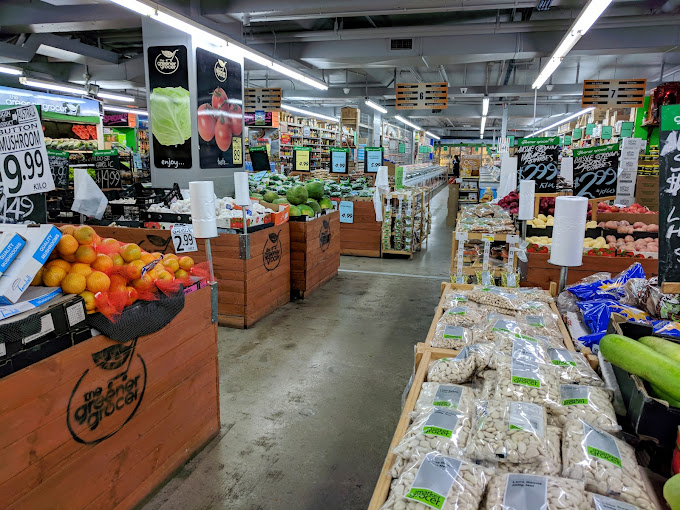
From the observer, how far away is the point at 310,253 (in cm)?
627

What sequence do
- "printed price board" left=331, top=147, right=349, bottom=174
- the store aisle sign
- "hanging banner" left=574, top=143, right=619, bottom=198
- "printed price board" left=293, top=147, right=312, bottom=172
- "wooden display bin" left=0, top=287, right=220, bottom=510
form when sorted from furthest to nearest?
"printed price board" left=293, top=147, right=312, bottom=172, "printed price board" left=331, top=147, right=349, bottom=174, the store aisle sign, "hanging banner" left=574, top=143, right=619, bottom=198, "wooden display bin" left=0, top=287, right=220, bottom=510

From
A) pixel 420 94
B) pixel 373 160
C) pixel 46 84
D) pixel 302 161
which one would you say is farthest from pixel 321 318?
pixel 46 84

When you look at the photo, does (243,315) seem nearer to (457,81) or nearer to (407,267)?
(407,267)

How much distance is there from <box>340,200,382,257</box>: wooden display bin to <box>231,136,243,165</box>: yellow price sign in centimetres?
224

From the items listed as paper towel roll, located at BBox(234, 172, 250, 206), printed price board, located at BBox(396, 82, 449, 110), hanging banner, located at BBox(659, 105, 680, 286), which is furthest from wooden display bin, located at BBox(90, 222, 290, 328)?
printed price board, located at BBox(396, 82, 449, 110)

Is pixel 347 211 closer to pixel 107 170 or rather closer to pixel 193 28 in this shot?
pixel 107 170

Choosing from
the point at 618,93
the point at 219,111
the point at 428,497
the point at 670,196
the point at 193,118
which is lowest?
the point at 428,497

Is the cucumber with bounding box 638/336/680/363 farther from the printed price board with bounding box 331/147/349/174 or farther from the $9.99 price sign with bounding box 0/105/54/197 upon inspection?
the printed price board with bounding box 331/147/349/174

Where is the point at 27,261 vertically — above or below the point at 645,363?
above

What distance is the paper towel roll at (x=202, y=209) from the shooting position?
118 inches

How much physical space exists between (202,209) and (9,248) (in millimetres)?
1247

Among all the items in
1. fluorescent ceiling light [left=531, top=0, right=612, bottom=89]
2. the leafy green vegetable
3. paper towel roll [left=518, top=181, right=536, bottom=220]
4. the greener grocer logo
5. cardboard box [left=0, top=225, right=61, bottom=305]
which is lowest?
the greener grocer logo

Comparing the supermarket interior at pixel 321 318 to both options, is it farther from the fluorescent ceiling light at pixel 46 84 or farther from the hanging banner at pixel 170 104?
the fluorescent ceiling light at pixel 46 84

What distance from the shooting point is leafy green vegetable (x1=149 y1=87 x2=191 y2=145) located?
673 centimetres
